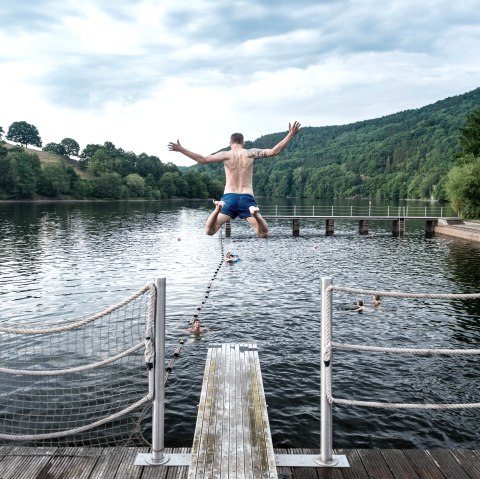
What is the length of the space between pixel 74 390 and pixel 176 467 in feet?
36.7

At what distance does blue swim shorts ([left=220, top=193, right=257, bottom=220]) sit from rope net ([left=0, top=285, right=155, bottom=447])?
4115 millimetres

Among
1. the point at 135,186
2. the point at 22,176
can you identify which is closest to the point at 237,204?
the point at 22,176

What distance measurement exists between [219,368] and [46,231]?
68595mm

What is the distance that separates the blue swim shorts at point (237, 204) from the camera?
1030 centimetres

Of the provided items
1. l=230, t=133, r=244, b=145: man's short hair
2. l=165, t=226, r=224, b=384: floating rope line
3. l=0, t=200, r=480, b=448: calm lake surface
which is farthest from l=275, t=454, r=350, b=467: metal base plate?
l=165, t=226, r=224, b=384: floating rope line

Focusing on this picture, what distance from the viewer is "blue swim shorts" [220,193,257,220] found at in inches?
406

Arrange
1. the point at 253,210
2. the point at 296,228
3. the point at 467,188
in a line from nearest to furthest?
the point at 253,210, the point at 467,188, the point at 296,228

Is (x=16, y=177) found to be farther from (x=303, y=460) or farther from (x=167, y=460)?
(x=303, y=460)

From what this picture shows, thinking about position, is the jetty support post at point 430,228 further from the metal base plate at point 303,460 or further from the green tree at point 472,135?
the metal base plate at point 303,460

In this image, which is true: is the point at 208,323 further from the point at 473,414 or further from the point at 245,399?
the point at 245,399

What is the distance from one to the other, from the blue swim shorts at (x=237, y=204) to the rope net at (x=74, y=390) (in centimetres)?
411

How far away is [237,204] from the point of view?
33.9 ft

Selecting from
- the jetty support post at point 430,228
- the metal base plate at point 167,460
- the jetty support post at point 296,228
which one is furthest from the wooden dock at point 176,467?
the jetty support post at point 430,228

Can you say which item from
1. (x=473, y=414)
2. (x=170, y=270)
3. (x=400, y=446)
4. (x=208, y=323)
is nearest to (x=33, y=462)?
(x=400, y=446)
